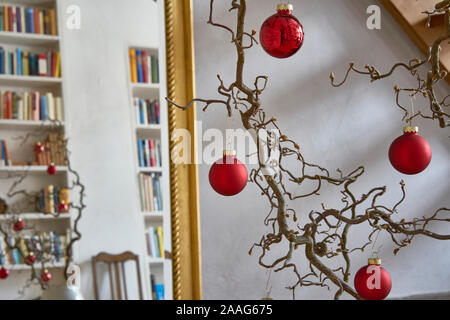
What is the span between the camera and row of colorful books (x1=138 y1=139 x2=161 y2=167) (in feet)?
5.83

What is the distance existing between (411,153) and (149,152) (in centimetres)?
87

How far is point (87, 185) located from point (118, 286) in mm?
351

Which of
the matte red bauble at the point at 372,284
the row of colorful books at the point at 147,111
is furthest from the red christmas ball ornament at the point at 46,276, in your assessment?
the matte red bauble at the point at 372,284

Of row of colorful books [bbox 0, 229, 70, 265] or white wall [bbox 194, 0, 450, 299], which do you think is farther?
row of colorful books [bbox 0, 229, 70, 265]

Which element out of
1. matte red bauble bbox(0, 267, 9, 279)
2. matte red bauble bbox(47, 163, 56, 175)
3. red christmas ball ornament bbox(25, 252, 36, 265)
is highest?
matte red bauble bbox(47, 163, 56, 175)

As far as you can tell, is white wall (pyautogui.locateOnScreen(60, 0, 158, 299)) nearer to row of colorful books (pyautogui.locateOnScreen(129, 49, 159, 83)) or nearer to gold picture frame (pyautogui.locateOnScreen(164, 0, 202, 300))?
row of colorful books (pyautogui.locateOnScreen(129, 49, 159, 83))

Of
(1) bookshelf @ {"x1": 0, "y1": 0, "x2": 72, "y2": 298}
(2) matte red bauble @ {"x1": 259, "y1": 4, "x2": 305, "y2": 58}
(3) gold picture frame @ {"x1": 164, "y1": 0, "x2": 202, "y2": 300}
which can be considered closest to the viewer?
(2) matte red bauble @ {"x1": 259, "y1": 4, "x2": 305, "y2": 58}

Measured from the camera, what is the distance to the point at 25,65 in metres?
1.87

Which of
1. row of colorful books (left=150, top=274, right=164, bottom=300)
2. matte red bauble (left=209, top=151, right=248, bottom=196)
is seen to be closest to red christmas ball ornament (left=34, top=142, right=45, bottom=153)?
row of colorful books (left=150, top=274, right=164, bottom=300)

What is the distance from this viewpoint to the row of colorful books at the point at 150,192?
1.75 meters

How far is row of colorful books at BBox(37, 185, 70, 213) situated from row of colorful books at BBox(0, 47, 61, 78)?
386mm

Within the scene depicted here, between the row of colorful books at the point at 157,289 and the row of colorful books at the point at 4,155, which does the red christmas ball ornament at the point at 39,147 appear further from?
the row of colorful books at the point at 157,289

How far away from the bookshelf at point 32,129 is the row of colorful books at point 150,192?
0.26 meters
